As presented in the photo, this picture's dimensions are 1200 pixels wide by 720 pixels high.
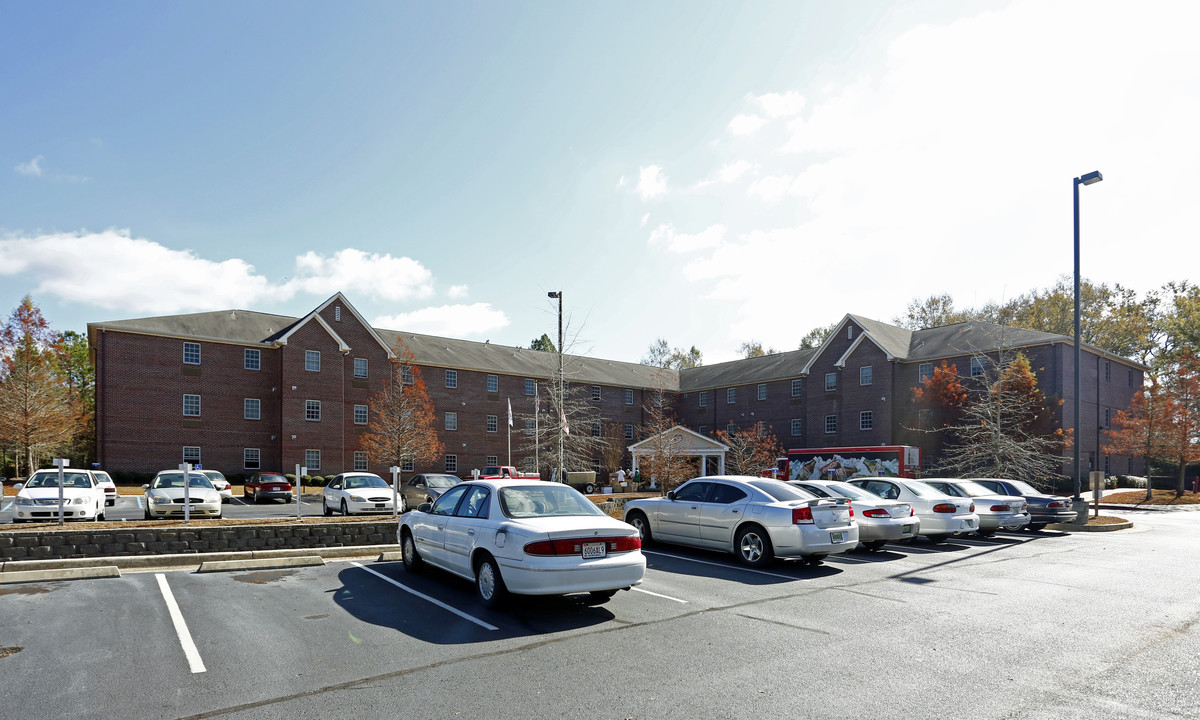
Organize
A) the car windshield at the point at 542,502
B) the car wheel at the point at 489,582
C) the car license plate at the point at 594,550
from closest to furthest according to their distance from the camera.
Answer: the car license plate at the point at 594,550 → the car wheel at the point at 489,582 → the car windshield at the point at 542,502

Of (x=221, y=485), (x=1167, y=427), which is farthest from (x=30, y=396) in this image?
(x=1167, y=427)

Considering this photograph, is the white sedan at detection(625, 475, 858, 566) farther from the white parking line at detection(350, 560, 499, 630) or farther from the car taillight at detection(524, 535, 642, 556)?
the white parking line at detection(350, 560, 499, 630)

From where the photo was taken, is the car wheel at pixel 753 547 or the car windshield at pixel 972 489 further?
the car windshield at pixel 972 489

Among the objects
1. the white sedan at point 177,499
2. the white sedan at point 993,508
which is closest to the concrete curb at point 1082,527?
the white sedan at point 993,508

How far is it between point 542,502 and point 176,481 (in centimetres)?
1589

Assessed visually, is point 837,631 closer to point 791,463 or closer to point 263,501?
point 263,501

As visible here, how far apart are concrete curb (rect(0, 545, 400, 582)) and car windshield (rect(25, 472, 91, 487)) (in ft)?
27.1

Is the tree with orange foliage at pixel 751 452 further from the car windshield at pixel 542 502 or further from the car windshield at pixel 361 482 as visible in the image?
the car windshield at pixel 542 502

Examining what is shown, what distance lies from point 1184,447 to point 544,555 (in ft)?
149

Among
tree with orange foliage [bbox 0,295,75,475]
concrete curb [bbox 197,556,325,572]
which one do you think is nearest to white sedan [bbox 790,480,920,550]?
concrete curb [bbox 197,556,325,572]

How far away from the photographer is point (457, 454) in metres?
49.3

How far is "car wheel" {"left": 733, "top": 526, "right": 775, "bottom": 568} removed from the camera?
11.5m

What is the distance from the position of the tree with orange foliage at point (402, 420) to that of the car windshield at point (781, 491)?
32.4 m

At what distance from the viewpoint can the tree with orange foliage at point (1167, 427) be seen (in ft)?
128
